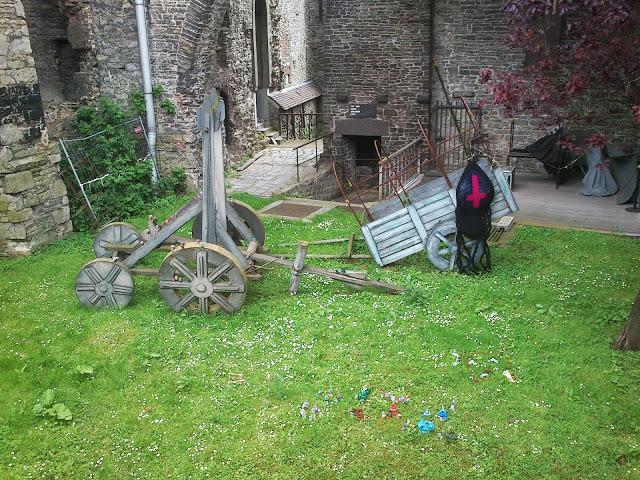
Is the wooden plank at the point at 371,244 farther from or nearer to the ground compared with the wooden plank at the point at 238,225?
nearer to the ground

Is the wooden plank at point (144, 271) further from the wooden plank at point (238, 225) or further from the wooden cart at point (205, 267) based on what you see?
the wooden plank at point (238, 225)

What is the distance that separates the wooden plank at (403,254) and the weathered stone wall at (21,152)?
5514 mm

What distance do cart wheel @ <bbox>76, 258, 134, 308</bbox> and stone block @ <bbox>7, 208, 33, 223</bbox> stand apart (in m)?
2.77

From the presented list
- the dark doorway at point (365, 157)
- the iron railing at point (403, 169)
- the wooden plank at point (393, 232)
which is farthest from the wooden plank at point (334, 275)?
the dark doorway at point (365, 157)

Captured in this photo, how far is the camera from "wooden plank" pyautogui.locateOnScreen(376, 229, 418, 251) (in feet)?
27.7

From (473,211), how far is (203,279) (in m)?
3.41

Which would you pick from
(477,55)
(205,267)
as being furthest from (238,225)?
(477,55)

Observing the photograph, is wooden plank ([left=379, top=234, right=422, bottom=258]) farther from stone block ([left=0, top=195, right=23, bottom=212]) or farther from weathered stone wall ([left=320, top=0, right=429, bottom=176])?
weathered stone wall ([left=320, top=0, right=429, bottom=176])

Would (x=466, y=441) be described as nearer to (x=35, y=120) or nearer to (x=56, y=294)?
(x=56, y=294)

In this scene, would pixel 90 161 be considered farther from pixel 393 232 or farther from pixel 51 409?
pixel 51 409

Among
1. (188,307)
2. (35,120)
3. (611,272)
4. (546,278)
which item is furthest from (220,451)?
(35,120)

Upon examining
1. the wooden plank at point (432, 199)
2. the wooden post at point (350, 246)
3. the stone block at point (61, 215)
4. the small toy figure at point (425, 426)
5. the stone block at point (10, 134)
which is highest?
the stone block at point (10, 134)

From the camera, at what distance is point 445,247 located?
850cm

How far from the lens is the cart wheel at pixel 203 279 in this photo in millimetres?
6898
